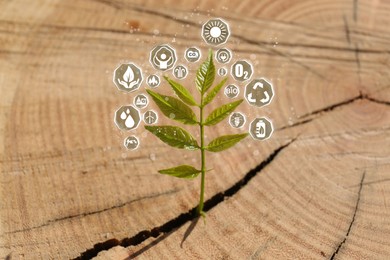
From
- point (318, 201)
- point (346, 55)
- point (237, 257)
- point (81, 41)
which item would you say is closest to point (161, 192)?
point (237, 257)

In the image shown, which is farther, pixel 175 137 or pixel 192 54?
pixel 192 54

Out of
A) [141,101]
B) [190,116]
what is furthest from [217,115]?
[141,101]

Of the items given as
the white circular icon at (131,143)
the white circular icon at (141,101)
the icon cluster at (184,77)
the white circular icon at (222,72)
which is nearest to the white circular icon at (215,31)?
the icon cluster at (184,77)

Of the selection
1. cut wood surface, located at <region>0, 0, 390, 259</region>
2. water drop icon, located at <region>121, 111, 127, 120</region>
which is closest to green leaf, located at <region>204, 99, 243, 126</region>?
cut wood surface, located at <region>0, 0, 390, 259</region>

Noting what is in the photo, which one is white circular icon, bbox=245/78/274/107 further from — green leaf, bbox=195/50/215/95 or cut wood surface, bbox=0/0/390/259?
green leaf, bbox=195/50/215/95

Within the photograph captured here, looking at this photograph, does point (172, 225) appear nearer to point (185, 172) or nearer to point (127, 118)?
point (185, 172)

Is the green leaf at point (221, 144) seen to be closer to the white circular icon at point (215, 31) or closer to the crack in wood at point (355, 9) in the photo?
the white circular icon at point (215, 31)
